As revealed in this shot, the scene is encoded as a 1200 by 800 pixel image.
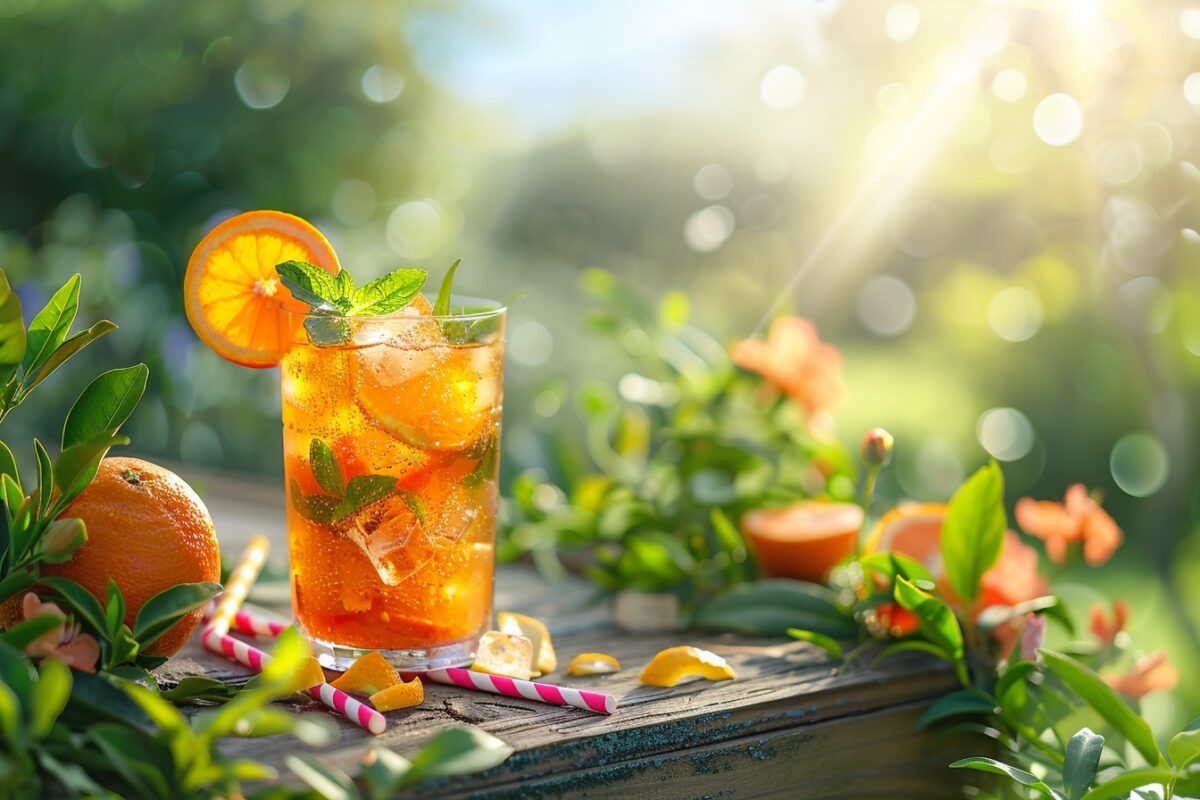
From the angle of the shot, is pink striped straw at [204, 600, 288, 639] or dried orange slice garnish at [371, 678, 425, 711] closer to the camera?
dried orange slice garnish at [371, 678, 425, 711]

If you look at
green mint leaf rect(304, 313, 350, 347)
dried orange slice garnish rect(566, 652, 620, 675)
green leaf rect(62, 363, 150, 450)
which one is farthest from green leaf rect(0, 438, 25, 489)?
dried orange slice garnish rect(566, 652, 620, 675)

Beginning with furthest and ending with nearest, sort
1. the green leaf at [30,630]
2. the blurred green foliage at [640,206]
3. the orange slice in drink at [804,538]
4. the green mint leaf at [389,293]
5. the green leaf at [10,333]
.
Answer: the blurred green foliage at [640,206]
the orange slice in drink at [804,538]
the green mint leaf at [389,293]
the green leaf at [10,333]
the green leaf at [30,630]

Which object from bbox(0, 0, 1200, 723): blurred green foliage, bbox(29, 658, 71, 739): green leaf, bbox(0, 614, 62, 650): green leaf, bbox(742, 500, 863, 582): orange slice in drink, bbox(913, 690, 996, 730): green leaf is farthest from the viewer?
bbox(0, 0, 1200, 723): blurred green foliage

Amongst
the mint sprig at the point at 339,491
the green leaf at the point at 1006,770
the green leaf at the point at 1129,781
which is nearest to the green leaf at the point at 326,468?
the mint sprig at the point at 339,491

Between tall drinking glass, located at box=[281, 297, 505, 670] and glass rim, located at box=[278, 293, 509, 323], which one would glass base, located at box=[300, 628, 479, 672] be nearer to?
tall drinking glass, located at box=[281, 297, 505, 670]

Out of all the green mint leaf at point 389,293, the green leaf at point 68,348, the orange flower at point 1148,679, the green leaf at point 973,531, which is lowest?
the orange flower at point 1148,679

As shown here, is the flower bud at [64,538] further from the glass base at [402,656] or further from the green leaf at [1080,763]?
the green leaf at [1080,763]

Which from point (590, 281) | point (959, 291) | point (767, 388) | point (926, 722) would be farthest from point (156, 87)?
point (926, 722)
